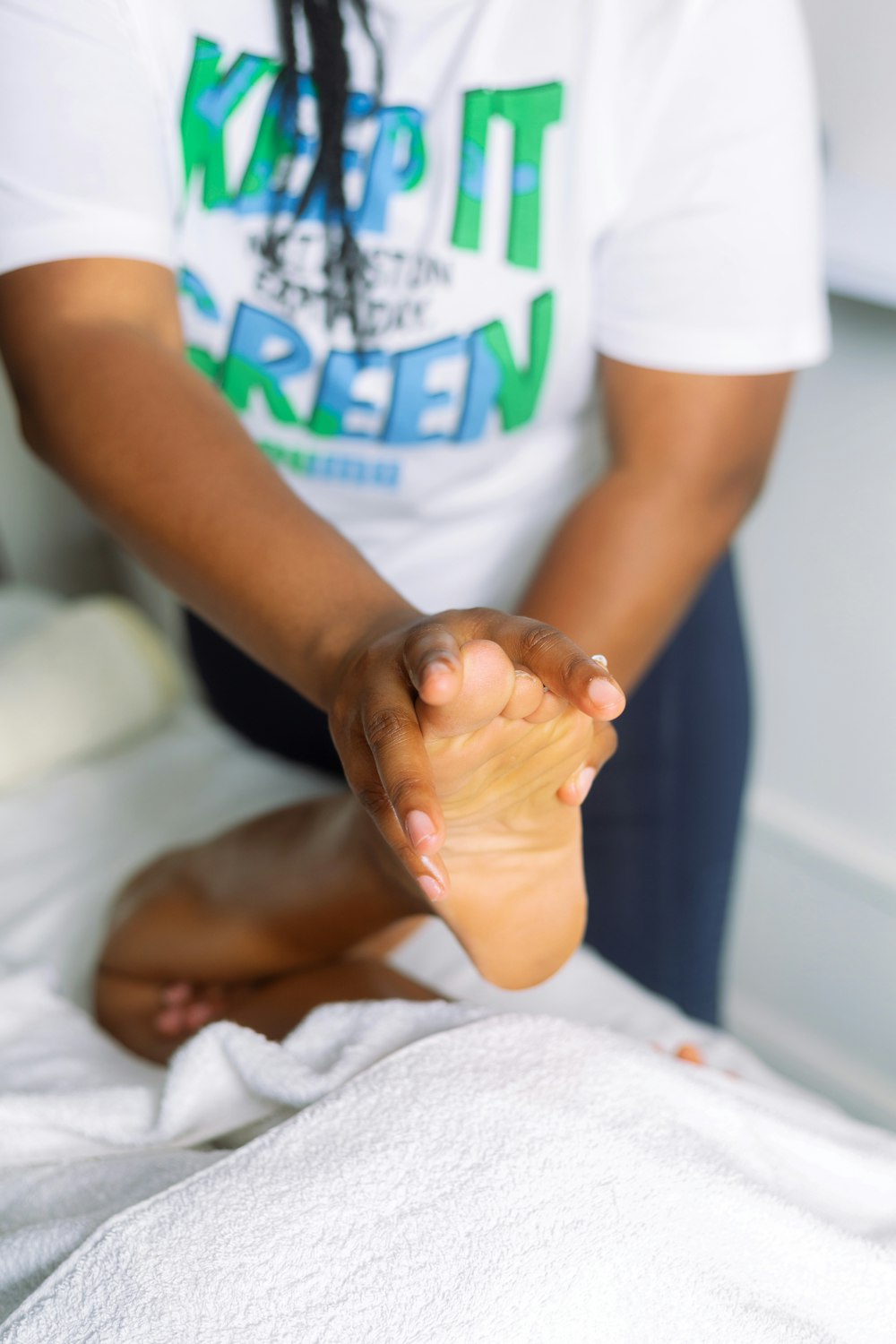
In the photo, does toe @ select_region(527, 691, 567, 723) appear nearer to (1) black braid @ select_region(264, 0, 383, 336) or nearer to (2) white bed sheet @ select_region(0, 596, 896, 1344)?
(2) white bed sheet @ select_region(0, 596, 896, 1344)

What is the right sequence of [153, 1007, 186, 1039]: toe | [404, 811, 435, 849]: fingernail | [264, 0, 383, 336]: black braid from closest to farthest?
[404, 811, 435, 849]: fingernail < [264, 0, 383, 336]: black braid < [153, 1007, 186, 1039]: toe

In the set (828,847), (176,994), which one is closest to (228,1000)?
(176,994)

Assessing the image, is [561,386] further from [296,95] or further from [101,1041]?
[101,1041]

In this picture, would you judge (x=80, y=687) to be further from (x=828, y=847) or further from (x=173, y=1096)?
(x=828, y=847)

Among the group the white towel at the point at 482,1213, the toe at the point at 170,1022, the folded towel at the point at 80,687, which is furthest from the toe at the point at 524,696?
the folded towel at the point at 80,687

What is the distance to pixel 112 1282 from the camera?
1.68ft

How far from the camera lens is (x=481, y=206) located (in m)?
A: 0.78

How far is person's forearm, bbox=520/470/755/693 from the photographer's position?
32.1 inches

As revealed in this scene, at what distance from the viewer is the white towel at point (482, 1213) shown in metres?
0.51

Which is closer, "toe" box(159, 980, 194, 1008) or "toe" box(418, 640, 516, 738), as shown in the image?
"toe" box(418, 640, 516, 738)

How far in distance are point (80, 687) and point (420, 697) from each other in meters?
0.83

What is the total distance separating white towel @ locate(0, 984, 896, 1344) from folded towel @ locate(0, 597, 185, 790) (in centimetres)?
56

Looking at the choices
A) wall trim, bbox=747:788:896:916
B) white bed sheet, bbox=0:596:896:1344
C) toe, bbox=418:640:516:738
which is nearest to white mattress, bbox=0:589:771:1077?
white bed sheet, bbox=0:596:896:1344

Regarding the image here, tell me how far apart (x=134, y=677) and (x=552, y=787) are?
2.58ft
